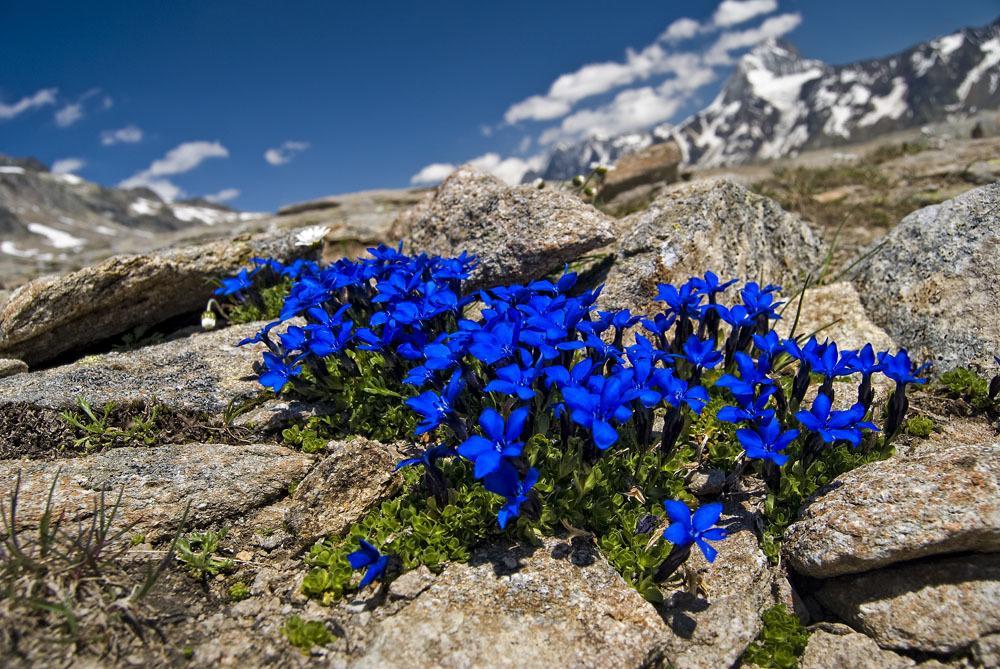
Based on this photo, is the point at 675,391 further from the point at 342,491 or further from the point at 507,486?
the point at 342,491

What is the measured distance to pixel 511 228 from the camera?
6.86 metres

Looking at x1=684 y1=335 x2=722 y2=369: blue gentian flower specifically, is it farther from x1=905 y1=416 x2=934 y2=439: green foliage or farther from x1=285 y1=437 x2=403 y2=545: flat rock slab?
x1=285 y1=437 x2=403 y2=545: flat rock slab

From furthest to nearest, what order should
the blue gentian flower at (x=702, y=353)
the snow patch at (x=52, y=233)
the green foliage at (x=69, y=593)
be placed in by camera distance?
1. the snow patch at (x=52, y=233)
2. the blue gentian flower at (x=702, y=353)
3. the green foliage at (x=69, y=593)

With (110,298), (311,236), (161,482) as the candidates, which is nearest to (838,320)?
(161,482)

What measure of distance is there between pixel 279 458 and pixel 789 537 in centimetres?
374

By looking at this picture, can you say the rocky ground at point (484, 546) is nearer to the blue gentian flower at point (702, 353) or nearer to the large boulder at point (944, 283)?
the large boulder at point (944, 283)

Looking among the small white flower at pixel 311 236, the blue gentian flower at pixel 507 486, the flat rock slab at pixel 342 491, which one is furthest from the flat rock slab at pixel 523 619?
the small white flower at pixel 311 236

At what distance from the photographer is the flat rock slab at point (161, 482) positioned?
403 cm

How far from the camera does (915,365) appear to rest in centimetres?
554

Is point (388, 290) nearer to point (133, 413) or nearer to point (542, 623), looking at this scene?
point (133, 413)

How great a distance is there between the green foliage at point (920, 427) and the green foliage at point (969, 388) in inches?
22.8

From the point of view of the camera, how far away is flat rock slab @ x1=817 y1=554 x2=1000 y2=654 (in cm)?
331

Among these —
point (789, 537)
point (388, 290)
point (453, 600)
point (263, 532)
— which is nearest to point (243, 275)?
point (388, 290)

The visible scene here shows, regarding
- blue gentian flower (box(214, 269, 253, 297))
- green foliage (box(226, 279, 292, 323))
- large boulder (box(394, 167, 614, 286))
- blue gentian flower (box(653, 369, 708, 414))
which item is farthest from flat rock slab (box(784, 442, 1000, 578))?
green foliage (box(226, 279, 292, 323))
